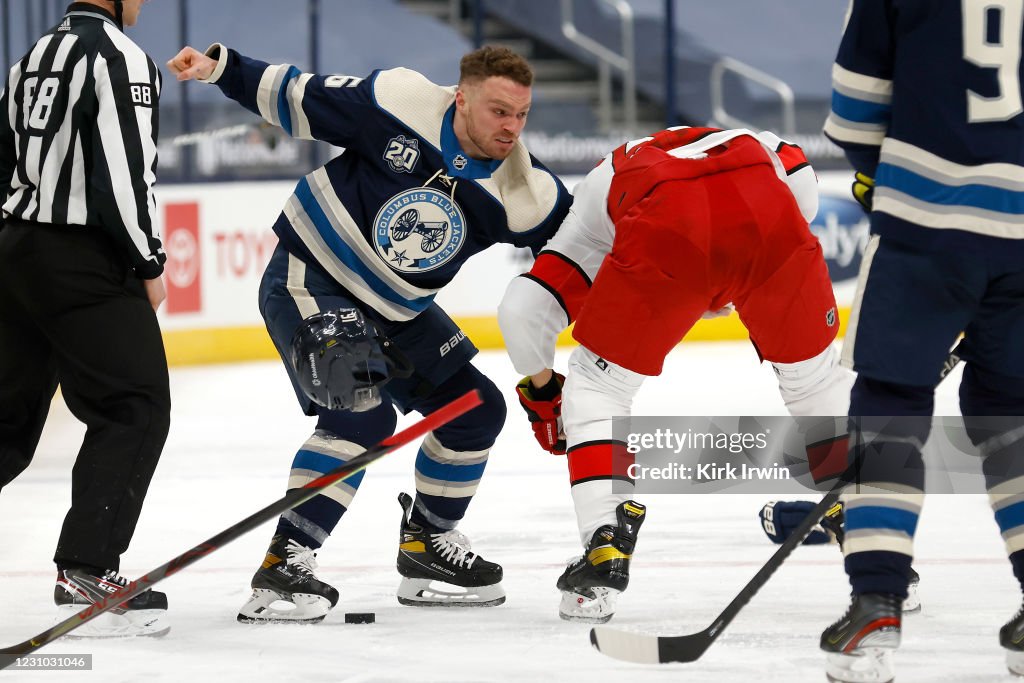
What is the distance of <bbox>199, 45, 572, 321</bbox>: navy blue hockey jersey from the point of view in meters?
2.63

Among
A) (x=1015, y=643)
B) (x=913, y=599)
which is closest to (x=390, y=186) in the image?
(x=913, y=599)

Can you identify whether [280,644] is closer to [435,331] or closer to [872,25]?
[435,331]

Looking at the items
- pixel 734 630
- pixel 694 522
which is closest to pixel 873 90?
pixel 734 630

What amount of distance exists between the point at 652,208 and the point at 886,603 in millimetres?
774

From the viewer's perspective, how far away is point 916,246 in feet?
6.42

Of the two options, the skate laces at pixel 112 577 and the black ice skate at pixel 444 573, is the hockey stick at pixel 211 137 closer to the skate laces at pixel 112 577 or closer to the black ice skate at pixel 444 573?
the black ice skate at pixel 444 573

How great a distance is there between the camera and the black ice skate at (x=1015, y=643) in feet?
6.90

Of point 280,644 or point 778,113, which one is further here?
point 778,113

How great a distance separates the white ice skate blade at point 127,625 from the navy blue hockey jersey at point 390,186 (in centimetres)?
69

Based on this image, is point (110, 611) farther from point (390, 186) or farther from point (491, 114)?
point (491, 114)

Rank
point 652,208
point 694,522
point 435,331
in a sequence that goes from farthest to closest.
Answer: point 694,522, point 435,331, point 652,208

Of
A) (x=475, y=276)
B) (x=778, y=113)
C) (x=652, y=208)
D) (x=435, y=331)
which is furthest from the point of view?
(x=778, y=113)

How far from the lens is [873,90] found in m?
2.00

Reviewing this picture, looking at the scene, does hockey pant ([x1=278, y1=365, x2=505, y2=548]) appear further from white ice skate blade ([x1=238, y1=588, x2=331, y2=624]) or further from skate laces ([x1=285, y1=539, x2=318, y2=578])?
white ice skate blade ([x1=238, y1=588, x2=331, y2=624])
